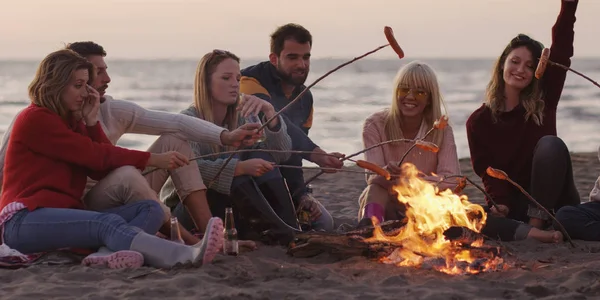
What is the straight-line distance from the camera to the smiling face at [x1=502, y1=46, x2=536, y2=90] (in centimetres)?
661

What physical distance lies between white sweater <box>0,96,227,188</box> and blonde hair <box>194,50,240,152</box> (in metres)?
0.37

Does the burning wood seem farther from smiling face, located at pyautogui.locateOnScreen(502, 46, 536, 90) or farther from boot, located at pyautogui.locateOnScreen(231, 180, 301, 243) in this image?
smiling face, located at pyautogui.locateOnScreen(502, 46, 536, 90)

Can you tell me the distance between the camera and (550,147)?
21.0ft

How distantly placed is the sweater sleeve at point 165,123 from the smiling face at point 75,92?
2.26ft

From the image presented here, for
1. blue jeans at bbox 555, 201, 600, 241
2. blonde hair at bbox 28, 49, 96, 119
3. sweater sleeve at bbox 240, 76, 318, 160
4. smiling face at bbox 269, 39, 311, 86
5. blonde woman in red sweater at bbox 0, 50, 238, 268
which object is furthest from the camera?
smiling face at bbox 269, 39, 311, 86

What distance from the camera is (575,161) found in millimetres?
11766

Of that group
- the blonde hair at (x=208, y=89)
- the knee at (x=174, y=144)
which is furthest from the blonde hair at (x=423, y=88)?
the knee at (x=174, y=144)

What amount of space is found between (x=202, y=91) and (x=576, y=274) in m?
2.82

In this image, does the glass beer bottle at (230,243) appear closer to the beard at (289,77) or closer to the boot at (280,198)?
the boot at (280,198)

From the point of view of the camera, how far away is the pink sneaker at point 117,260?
503 cm

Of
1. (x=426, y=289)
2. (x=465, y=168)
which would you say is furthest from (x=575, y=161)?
(x=426, y=289)

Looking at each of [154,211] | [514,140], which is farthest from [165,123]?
[514,140]

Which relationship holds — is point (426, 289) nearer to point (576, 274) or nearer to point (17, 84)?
point (576, 274)

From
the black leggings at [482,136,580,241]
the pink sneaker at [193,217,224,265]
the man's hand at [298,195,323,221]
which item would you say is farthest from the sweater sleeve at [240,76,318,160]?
the pink sneaker at [193,217,224,265]
